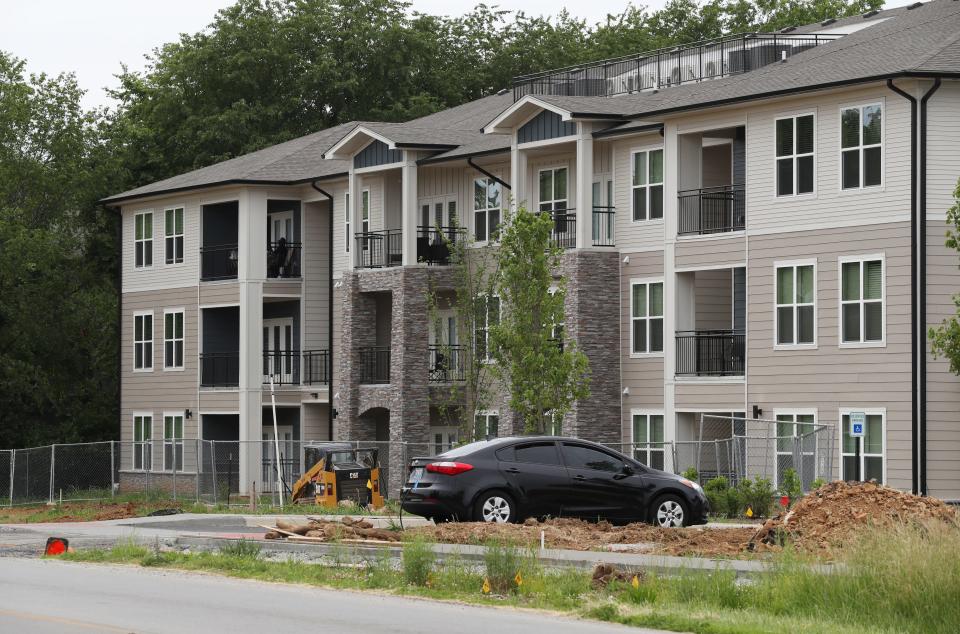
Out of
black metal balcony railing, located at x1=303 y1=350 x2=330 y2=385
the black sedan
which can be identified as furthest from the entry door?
the black sedan

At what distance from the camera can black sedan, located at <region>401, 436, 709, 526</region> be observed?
26109mm

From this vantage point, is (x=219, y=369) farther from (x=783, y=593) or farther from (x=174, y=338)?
(x=783, y=593)

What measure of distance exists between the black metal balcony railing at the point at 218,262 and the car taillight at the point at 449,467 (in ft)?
97.3

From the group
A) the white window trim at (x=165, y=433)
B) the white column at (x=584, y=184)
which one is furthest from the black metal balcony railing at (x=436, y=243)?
the white window trim at (x=165, y=433)

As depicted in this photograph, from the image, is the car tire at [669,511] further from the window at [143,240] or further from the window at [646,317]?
the window at [143,240]

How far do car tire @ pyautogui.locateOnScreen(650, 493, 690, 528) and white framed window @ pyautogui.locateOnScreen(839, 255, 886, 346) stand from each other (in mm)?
9938

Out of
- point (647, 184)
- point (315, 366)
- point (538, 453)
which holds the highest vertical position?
point (647, 184)

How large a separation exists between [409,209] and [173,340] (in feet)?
43.3

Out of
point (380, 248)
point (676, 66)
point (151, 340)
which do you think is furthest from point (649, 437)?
point (151, 340)

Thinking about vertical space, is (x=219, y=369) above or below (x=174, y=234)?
below

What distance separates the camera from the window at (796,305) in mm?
37094

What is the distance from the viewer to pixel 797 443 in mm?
35062

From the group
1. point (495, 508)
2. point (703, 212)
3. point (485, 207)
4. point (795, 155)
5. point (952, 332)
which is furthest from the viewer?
point (485, 207)

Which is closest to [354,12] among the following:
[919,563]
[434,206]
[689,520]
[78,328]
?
[78,328]
